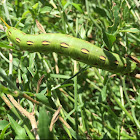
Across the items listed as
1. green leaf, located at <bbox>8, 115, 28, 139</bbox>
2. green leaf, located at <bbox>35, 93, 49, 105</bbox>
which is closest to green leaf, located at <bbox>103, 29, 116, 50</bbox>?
green leaf, located at <bbox>35, 93, 49, 105</bbox>

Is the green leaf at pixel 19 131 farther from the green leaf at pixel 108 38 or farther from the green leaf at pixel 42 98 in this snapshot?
the green leaf at pixel 108 38

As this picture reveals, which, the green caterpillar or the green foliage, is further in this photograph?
the green foliage

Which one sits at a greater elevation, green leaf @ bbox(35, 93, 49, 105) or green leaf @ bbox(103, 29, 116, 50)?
green leaf @ bbox(103, 29, 116, 50)

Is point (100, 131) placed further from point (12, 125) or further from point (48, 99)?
point (12, 125)

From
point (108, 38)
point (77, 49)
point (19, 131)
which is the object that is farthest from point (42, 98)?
point (108, 38)

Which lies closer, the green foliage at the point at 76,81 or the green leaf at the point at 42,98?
the green leaf at the point at 42,98

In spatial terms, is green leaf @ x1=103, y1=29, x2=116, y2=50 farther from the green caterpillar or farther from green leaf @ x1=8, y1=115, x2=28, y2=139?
green leaf @ x1=8, y1=115, x2=28, y2=139

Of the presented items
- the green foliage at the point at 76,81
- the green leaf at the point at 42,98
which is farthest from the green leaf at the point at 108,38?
the green leaf at the point at 42,98

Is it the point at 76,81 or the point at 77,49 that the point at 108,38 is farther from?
the point at 76,81

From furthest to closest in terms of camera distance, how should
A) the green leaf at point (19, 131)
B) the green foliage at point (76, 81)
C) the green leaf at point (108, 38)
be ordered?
1. the green foliage at point (76, 81)
2. the green leaf at point (108, 38)
3. the green leaf at point (19, 131)
